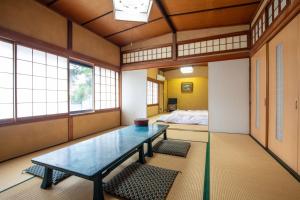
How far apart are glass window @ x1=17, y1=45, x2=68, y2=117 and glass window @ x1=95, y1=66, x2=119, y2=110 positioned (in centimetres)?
111

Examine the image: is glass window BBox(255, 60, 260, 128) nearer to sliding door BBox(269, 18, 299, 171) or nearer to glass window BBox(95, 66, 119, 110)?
sliding door BBox(269, 18, 299, 171)

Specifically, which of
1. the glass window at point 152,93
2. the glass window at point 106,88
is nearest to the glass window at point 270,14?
the glass window at point 106,88

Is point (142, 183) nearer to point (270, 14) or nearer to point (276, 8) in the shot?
point (276, 8)

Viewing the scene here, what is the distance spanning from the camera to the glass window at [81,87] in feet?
12.4

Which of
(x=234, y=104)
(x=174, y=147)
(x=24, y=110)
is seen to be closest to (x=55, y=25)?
(x=24, y=110)

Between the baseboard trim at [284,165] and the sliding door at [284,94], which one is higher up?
the sliding door at [284,94]

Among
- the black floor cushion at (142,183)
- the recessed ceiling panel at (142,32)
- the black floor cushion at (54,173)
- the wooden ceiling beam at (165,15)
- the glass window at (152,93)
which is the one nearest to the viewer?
the black floor cushion at (142,183)

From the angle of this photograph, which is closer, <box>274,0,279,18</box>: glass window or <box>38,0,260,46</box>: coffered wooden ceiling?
<box>274,0,279,18</box>: glass window

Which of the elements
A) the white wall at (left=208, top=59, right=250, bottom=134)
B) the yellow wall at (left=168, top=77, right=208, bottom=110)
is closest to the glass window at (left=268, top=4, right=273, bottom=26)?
the white wall at (left=208, top=59, right=250, bottom=134)

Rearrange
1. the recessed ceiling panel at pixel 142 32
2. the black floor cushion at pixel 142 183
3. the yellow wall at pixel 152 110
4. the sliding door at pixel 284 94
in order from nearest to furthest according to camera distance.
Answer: the black floor cushion at pixel 142 183, the sliding door at pixel 284 94, the recessed ceiling panel at pixel 142 32, the yellow wall at pixel 152 110

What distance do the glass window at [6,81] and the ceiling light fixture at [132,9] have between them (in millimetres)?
1937

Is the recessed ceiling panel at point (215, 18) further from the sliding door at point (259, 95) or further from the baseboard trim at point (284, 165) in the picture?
the baseboard trim at point (284, 165)

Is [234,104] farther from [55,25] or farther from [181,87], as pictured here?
[181,87]

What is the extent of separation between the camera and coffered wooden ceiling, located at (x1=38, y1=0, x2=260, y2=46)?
3.16 m
